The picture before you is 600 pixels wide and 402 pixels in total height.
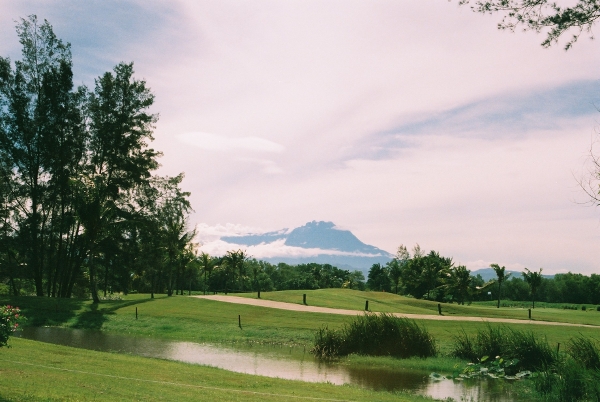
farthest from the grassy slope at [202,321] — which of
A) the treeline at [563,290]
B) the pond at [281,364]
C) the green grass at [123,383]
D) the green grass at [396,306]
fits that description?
the treeline at [563,290]

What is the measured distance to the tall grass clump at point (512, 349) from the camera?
23.6m

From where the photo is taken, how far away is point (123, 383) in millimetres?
13820

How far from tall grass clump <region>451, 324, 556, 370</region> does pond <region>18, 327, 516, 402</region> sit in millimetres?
2770

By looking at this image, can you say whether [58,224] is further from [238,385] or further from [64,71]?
[238,385]

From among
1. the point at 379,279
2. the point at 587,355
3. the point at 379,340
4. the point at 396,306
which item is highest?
the point at 379,279

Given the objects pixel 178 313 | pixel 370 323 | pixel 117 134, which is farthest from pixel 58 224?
pixel 370 323

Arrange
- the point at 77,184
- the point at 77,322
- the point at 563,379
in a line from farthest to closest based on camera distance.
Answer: the point at 77,184
the point at 77,322
the point at 563,379

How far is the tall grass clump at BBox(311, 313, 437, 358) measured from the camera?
28712mm

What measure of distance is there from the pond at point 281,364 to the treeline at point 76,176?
54.3 feet

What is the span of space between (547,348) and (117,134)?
43.8m

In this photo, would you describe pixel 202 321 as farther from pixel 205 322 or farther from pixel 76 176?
pixel 76 176

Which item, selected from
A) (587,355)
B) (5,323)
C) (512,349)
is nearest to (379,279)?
(512,349)

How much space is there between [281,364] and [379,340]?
6604mm

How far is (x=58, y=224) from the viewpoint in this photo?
5219 cm
